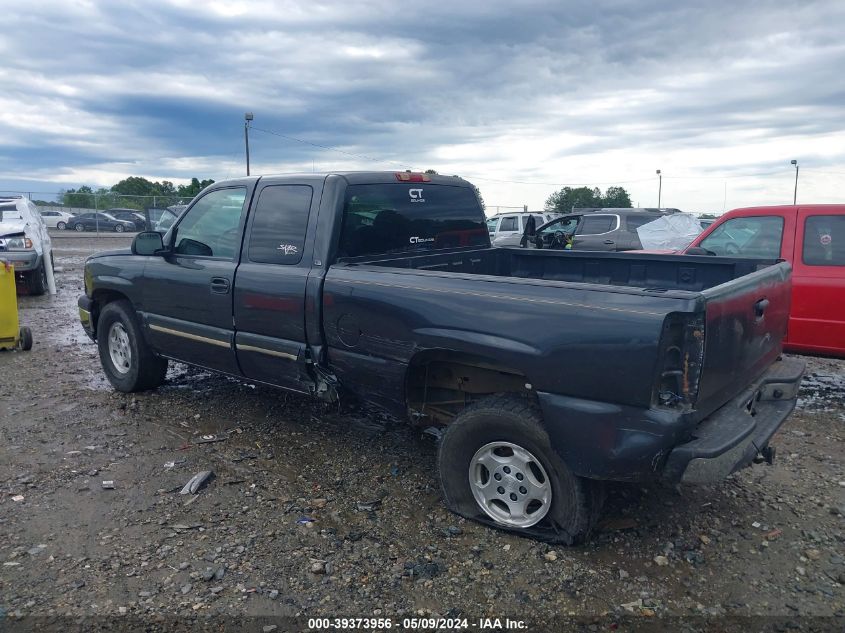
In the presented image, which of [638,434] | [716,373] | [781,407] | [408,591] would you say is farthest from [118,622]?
[781,407]

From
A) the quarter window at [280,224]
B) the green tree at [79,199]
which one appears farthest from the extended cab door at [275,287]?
the green tree at [79,199]

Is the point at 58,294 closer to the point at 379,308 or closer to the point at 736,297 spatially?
the point at 379,308

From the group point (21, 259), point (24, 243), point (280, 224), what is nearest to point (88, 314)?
point (280, 224)

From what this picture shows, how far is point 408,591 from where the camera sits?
3182 millimetres

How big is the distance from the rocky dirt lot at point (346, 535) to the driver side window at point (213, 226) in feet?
4.65

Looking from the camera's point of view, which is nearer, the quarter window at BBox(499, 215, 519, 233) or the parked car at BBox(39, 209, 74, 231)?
the quarter window at BBox(499, 215, 519, 233)

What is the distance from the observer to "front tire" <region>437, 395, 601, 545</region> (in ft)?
11.1

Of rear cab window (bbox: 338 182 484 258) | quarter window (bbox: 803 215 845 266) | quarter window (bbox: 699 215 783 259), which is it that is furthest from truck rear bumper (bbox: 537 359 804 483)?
quarter window (bbox: 699 215 783 259)

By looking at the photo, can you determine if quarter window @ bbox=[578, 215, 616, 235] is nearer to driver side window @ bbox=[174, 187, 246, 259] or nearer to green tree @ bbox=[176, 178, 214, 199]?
driver side window @ bbox=[174, 187, 246, 259]

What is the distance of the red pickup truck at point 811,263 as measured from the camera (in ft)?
19.1

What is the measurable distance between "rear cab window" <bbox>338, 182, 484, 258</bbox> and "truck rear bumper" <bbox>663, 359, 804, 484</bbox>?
2.33 meters

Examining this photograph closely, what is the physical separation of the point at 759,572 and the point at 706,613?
521 mm

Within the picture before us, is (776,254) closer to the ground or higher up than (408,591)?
higher up

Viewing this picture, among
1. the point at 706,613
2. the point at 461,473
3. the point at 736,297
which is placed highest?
the point at 736,297
